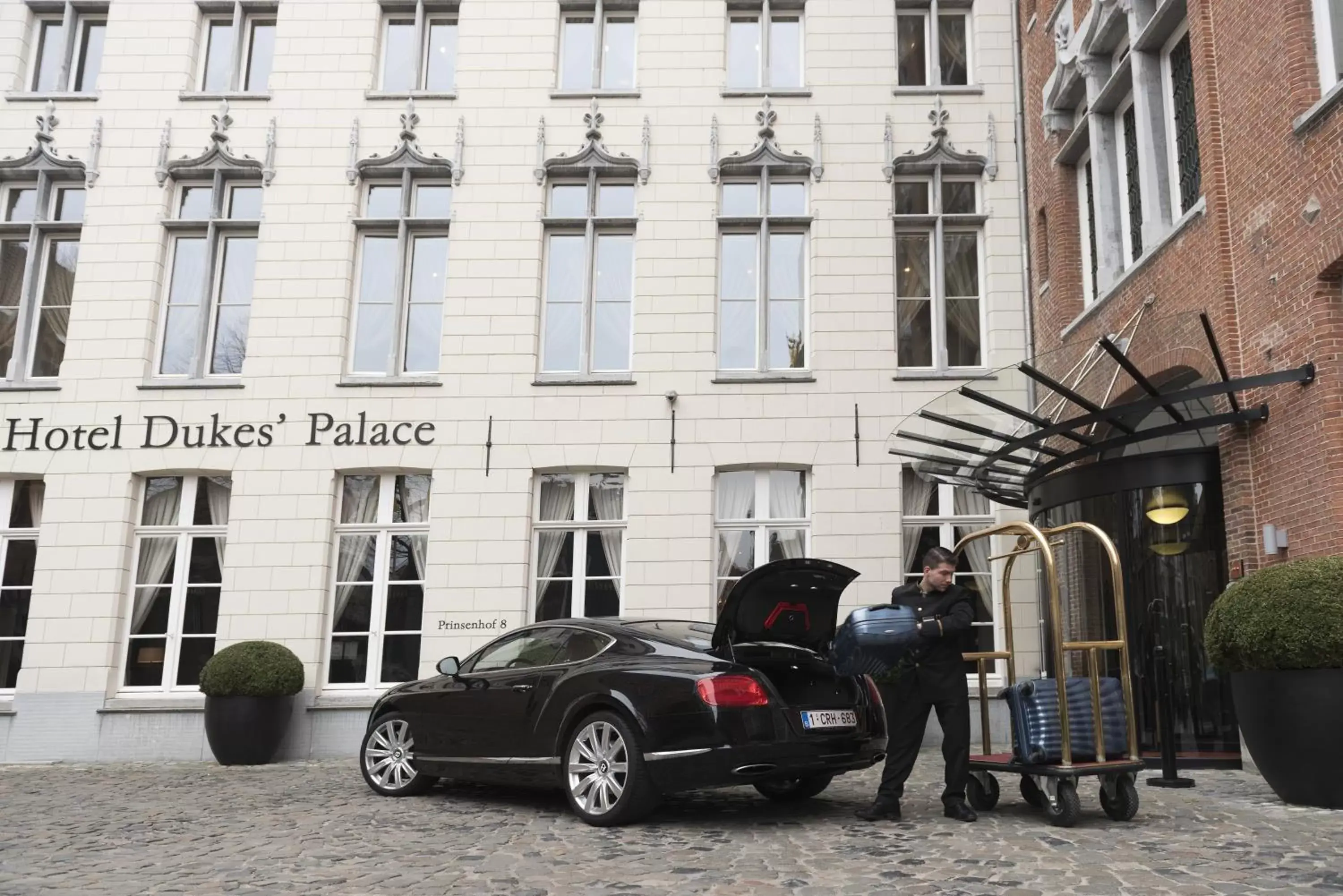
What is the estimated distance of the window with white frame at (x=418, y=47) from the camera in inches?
620

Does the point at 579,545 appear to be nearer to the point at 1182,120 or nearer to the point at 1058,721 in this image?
the point at 1058,721

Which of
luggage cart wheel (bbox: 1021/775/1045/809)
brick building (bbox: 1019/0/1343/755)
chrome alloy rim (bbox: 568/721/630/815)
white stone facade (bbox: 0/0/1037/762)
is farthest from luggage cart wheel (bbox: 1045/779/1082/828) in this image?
white stone facade (bbox: 0/0/1037/762)

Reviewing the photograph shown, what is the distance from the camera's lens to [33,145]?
1544cm

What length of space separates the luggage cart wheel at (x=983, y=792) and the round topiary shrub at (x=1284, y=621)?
5.78 feet

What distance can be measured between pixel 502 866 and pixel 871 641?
8.28 ft

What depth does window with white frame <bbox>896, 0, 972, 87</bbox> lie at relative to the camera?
15.5m

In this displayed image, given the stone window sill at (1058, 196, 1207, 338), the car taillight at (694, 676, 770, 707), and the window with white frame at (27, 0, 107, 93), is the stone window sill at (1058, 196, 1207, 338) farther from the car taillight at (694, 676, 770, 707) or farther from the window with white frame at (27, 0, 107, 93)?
the window with white frame at (27, 0, 107, 93)

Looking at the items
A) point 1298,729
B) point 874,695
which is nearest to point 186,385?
point 874,695

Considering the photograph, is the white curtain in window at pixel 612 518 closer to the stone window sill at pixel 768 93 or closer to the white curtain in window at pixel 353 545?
the white curtain in window at pixel 353 545

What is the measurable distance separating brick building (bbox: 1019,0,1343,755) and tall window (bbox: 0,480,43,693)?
1258 cm

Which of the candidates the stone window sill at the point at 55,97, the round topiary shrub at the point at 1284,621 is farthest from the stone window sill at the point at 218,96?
the round topiary shrub at the point at 1284,621

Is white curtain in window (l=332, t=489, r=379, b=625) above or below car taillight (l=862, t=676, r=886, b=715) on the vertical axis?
above

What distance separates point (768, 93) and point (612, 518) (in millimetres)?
6203

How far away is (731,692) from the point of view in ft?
22.8
